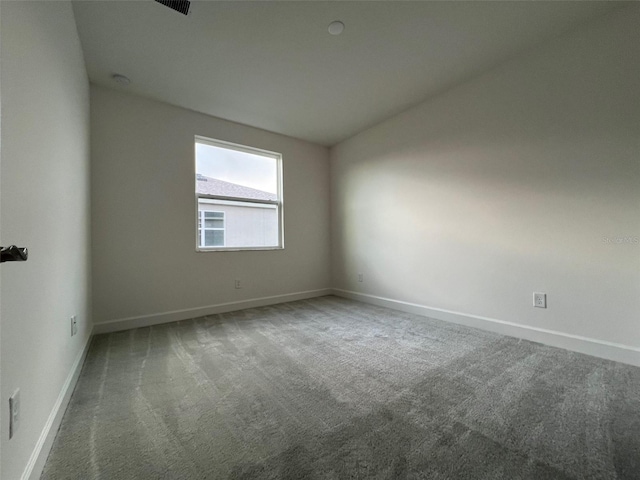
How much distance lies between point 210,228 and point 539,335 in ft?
12.1

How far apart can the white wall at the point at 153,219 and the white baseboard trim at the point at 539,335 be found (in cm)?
215

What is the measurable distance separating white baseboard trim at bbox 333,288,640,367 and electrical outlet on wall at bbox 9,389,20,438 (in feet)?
10.7

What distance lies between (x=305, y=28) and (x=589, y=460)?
3.07m

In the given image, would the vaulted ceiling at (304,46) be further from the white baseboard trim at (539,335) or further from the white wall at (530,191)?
the white baseboard trim at (539,335)

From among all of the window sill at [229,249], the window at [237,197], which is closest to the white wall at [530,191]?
the window at [237,197]

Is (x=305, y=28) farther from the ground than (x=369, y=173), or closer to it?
farther from the ground

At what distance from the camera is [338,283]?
451 centimetres

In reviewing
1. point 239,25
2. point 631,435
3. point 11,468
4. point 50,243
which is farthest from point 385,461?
point 239,25

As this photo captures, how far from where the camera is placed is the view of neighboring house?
11.3ft

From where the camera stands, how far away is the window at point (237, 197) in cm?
343

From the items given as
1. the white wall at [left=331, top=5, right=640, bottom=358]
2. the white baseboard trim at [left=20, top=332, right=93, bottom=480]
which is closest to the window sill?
the white baseboard trim at [left=20, top=332, right=93, bottom=480]

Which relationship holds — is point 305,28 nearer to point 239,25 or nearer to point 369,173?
point 239,25

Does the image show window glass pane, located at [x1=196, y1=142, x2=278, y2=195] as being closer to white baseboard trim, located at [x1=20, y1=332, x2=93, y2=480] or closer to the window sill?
the window sill

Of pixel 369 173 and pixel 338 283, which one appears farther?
pixel 338 283
